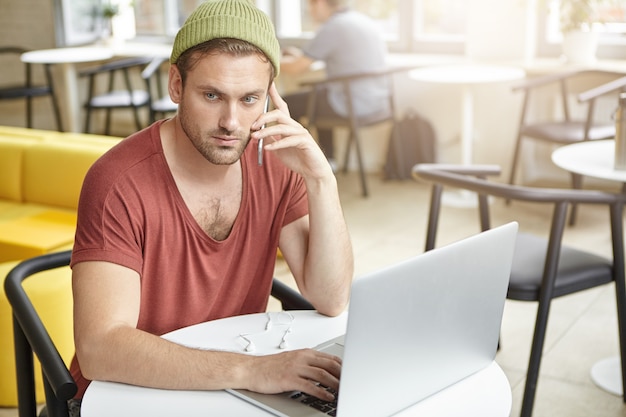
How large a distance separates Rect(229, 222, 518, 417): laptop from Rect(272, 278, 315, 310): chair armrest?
1.74 ft

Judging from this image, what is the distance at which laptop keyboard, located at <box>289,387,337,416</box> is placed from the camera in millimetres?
1289

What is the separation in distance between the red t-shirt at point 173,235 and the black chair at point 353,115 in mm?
3368

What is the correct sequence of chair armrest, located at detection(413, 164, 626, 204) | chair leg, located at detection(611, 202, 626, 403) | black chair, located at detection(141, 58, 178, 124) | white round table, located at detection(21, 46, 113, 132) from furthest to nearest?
white round table, located at detection(21, 46, 113, 132) < black chair, located at detection(141, 58, 178, 124) < chair leg, located at detection(611, 202, 626, 403) < chair armrest, located at detection(413, 164, 626, 204)

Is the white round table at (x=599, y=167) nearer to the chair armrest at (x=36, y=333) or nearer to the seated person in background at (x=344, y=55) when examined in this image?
the chair armrest at (x=36, y=333)

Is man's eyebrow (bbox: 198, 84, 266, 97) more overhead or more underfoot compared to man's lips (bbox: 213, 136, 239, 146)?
more overhead

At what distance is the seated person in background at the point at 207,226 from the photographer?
141 centimetres

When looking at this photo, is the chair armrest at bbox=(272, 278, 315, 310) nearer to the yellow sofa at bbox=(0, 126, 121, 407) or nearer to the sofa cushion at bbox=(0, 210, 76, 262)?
the yellow sofa at bbox=(0, 126, 121, 407)

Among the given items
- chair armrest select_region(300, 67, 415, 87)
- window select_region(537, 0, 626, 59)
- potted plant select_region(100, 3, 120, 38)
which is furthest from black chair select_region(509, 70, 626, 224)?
potted plant select_region(100, 3, 120, 38)

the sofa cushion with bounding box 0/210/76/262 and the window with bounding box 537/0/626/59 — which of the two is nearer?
the sofa cushion with bounding box 0/210/76/262

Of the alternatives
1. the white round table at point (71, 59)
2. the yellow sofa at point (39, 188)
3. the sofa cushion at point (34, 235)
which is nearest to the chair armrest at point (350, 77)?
the yellow sofa at point (39, 188)

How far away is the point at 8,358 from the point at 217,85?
1.56m

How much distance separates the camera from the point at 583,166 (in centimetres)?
276

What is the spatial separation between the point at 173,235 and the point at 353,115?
144 inches

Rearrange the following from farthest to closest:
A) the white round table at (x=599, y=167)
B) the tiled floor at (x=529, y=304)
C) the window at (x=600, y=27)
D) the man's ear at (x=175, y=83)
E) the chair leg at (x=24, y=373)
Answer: the window at (x=600, y=27), the tiled floor at (x=529, y=304), the white round table at (x=599, y=167), the chair leg at (x=24, y=373), the man's ear at (x=175, y=83)
